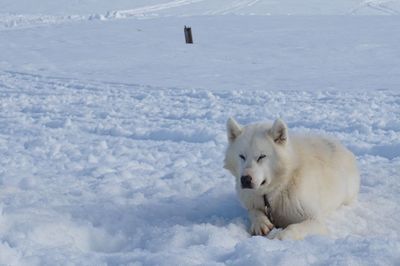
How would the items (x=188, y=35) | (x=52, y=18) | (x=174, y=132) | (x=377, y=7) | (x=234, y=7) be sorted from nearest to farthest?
(x=174, y=132) → (x=188, y=35) → (x=52, y=18) → (x=377, y=7) → (x=234, y=7)

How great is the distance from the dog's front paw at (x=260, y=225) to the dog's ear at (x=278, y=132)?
519 mm

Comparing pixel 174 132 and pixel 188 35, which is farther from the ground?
pixel 188 35

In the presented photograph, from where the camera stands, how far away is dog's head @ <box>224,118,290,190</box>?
433cm

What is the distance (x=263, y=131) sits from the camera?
453 centimetres

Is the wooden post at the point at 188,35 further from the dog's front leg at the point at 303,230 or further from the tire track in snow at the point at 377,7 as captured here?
the dog's front leg at the point at 303,230

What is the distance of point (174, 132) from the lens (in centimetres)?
872

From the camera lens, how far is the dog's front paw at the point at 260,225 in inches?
171

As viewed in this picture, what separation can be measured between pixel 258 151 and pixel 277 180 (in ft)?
0.83

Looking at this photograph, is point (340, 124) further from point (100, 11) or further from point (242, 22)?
point (100, 11)

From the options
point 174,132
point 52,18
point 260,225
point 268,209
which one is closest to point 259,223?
point 260,225

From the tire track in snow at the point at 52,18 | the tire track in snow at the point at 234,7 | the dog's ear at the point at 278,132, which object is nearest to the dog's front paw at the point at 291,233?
the dog's ear at the point at 278,132

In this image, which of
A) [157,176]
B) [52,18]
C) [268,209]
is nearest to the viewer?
[268,209]

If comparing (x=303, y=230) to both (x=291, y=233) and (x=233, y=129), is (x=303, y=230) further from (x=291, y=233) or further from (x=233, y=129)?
(x=233, y=129)

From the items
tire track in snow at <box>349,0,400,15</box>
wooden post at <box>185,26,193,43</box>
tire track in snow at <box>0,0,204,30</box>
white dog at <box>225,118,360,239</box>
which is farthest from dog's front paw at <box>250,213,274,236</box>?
tire track in snow at <box>349,0,400,15</box>
